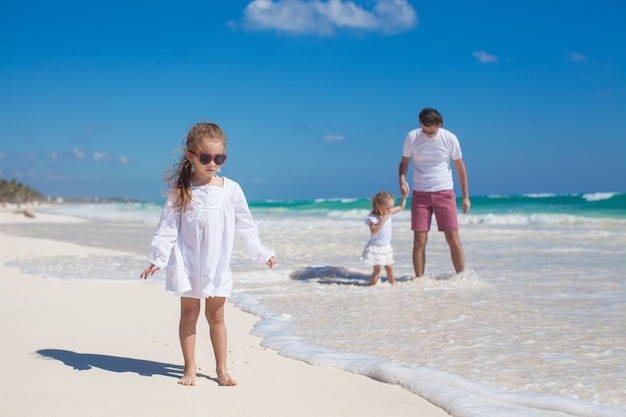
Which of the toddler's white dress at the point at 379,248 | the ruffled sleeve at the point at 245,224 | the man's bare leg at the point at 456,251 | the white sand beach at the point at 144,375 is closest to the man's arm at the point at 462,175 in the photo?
the man's bare leg at the point at 456,251

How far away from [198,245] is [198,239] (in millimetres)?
33

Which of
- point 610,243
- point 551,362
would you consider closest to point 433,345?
point 551,362

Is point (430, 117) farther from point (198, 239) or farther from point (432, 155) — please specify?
point (198, 239)

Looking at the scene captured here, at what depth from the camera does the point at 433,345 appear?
3908 millimetres

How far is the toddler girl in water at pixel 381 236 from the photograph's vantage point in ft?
22.6

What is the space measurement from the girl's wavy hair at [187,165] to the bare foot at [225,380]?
91 cm

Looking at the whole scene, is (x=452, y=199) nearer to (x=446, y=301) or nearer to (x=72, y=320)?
(x=446, y=301)

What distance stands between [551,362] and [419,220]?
3.56 metres

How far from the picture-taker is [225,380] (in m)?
3.11

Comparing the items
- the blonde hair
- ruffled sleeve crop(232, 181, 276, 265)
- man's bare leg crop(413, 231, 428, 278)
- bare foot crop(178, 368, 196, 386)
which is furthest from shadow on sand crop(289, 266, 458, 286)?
bare foot crop(178, 368, 196, 386)

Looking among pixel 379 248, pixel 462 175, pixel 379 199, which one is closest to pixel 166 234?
pixel 379 248

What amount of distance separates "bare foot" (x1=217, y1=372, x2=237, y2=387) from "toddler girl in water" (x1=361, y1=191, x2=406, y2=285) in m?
3.83

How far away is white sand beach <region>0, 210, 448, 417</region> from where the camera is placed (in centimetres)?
274

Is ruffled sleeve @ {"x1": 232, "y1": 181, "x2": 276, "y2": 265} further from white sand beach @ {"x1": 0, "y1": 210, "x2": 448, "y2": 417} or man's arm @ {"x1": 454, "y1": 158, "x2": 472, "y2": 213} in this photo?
man's arm @ {"x1": 454, "y1": 158, "x2": 472, "y2": 213}
